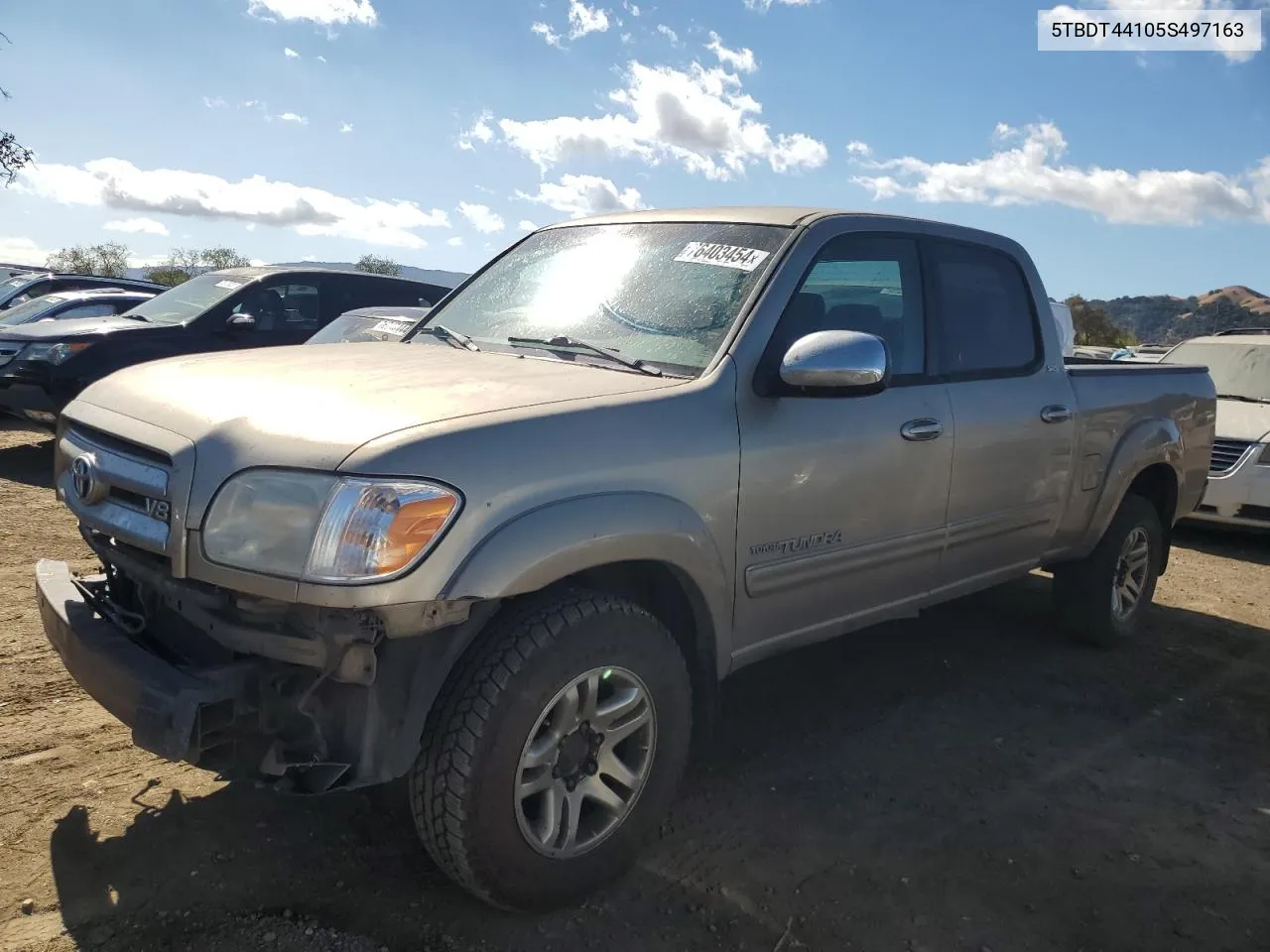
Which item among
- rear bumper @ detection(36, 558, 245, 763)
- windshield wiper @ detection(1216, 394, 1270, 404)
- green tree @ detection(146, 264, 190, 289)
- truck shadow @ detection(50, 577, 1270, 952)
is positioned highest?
green tree @ detection(146, 264, 190, 289)

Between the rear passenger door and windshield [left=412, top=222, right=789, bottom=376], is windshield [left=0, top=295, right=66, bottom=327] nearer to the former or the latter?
windshield [left=412, top=222, right=789, bottom=376]

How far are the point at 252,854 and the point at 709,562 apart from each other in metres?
1.52

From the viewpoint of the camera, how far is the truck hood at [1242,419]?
813 centimetres

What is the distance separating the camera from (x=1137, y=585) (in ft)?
17.7

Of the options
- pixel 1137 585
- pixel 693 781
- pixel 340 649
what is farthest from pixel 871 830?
pixel 1137 585

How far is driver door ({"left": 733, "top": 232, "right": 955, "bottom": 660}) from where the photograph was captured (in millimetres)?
3088

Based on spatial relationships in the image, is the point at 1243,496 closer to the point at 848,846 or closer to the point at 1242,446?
the point at 1242,446

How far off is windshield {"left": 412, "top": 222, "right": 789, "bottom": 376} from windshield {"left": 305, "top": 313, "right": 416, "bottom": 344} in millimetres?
3909

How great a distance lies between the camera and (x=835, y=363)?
9.75 ft

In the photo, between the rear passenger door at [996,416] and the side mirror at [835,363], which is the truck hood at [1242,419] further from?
the side mirror at [835,363]

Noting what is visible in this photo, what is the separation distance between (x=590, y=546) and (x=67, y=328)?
762 centimetres

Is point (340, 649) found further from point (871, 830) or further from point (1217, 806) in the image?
point (1217, 806)

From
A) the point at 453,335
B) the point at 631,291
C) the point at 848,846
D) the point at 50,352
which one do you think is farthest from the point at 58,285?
the point at 848,846

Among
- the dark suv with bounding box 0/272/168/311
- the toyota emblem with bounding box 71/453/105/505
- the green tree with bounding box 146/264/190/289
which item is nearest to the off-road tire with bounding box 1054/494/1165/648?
the toyota emblem with bounding box 71/453/105/505
